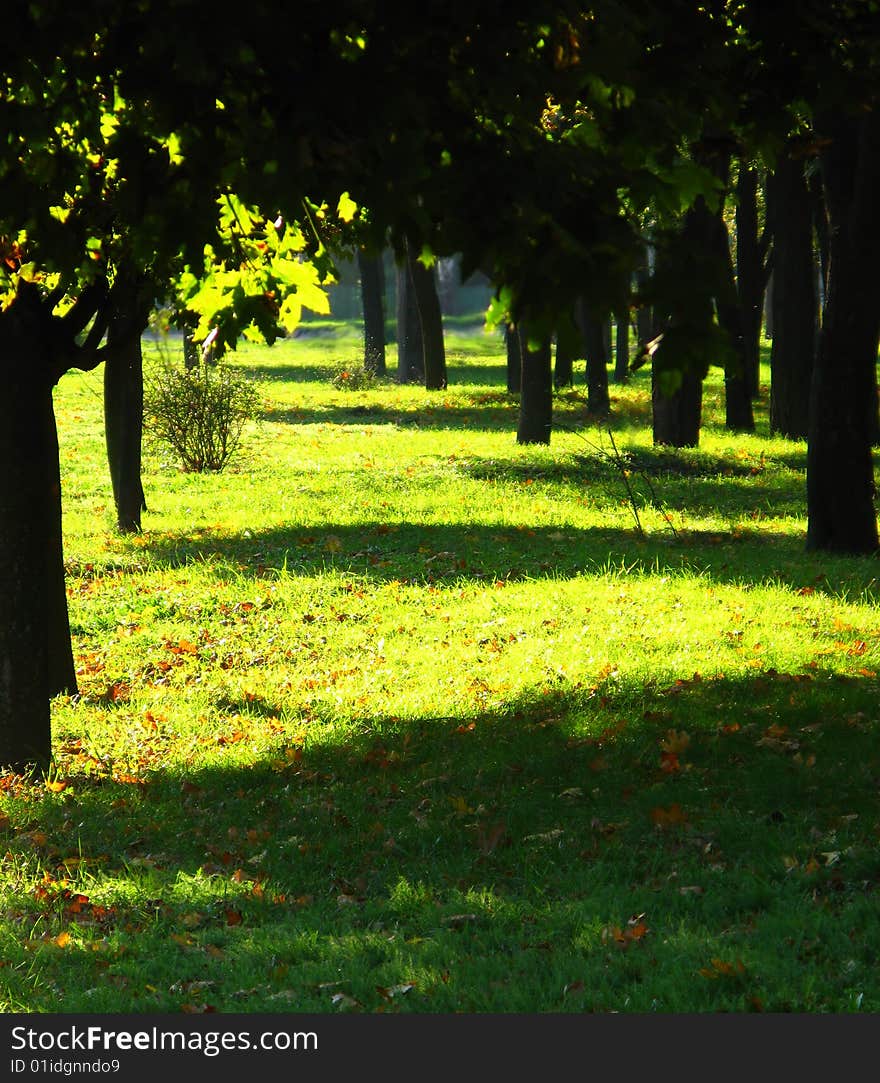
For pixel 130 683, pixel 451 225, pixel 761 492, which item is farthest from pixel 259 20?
pixel 761 492

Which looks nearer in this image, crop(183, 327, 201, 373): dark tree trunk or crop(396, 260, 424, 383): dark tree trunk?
crop(183, 327, 201, 373): dark tree trunk

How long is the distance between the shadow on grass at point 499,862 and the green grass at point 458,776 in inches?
0.8

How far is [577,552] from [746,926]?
8.61m

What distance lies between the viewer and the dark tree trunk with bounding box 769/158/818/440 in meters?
22.6

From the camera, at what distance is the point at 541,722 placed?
27.3 ft

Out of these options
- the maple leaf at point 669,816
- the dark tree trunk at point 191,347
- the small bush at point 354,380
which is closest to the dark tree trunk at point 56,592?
the dark tree trunk at point 191,347

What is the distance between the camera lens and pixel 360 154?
508 centimetres

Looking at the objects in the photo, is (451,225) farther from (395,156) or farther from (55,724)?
(55,724)

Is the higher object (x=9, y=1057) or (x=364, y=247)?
(x=364, y=247)

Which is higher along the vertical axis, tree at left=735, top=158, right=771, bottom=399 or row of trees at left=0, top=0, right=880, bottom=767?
tree at left=735, top=158, right=771, bottom=399

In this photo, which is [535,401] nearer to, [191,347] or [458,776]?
[191,347]

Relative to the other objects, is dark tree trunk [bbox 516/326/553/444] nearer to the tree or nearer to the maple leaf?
the tree

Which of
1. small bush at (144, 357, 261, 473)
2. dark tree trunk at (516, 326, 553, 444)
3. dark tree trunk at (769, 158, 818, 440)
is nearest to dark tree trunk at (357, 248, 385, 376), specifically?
dark tree trunk at (516, 326, 553, 444)

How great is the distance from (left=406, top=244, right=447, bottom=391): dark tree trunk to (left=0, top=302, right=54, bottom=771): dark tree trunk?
79.4 feet
